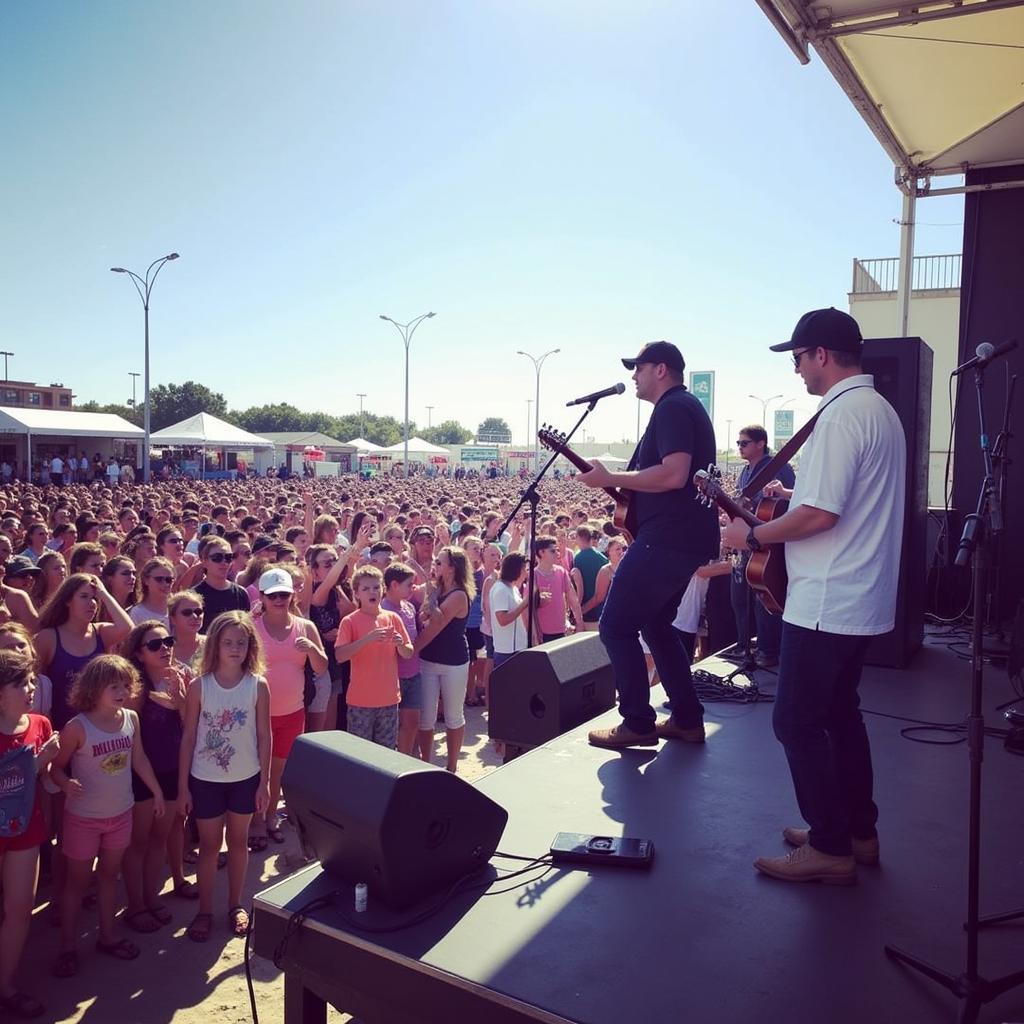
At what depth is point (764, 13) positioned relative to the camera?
4738mm

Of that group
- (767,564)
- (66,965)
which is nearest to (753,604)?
→ (767,564)

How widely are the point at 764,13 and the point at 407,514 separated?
8.06 m

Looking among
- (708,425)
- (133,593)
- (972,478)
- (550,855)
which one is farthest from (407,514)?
(550,855)

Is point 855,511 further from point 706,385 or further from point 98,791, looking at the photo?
point 706,385

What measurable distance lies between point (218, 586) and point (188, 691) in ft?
5.72

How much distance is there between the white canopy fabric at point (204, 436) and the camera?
3556 cm

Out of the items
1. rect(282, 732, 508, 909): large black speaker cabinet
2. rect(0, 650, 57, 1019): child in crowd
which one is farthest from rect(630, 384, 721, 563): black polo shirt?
rect(0, 650, 57, 1019): child in crowd

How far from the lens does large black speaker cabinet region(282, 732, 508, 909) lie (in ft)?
7.22

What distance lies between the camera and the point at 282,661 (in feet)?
16.6

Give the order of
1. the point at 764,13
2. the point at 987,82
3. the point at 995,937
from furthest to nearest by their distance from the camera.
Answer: the point at 987,82, the point at 764,13, the point at 995,937

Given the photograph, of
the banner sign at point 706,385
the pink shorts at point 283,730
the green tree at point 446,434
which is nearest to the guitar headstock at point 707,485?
the pink shorts at point 283,730

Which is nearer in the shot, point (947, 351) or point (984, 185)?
point (984, 185)

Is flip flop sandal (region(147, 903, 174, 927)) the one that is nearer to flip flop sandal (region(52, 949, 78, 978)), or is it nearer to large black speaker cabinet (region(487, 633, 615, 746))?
flip flop sandal (region(52, 949, 78, 978))

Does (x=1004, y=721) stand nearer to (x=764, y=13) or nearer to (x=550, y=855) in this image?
(x=550, y=855)
